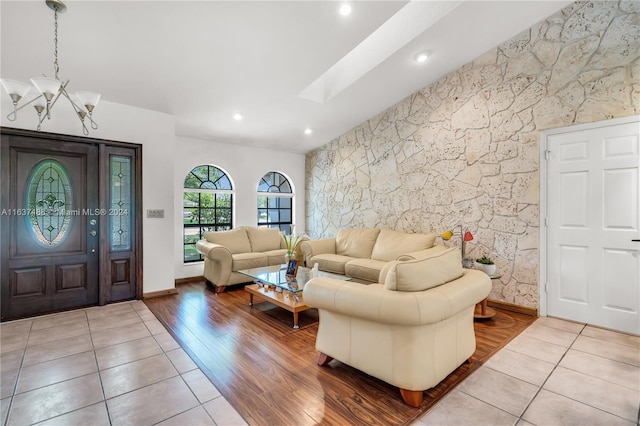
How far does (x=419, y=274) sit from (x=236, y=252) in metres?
3.76

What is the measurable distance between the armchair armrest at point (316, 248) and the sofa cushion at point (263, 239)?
0.58 metres

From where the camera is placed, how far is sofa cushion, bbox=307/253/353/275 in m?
4.72

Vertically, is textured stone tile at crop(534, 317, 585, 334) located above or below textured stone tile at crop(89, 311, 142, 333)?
below

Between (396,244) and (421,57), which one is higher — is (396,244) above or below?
below

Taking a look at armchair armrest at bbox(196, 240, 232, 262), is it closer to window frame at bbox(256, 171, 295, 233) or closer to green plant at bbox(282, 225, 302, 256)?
green plant at bbox(282, 225, 302, 256)

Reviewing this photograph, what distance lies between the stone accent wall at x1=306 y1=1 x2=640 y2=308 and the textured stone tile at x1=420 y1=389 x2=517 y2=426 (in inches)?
91.0

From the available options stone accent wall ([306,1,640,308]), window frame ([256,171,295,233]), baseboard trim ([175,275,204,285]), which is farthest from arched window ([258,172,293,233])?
stone accent wall ([306,1,640,308])

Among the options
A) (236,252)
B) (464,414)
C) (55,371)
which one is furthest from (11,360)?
(464,414)

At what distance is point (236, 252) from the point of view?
4.98 metres

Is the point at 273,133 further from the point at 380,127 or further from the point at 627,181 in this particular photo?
the point at 627,181

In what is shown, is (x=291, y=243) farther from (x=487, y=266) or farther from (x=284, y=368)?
(x=487, y=266)

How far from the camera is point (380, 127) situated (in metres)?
5.29

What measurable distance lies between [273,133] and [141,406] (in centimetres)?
458

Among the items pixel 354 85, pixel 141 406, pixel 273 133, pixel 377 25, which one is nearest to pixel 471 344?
pixel 141 406
